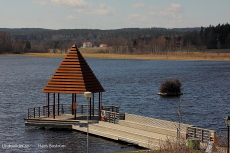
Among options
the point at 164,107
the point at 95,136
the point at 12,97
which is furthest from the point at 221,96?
the point at 95,136

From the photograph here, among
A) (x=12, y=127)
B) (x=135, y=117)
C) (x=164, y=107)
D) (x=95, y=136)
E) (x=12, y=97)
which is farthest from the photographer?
(x=12, y=97)

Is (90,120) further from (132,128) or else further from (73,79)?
(132,128)

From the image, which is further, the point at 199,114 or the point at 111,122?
the point at 199,114

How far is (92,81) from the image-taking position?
3753 cm

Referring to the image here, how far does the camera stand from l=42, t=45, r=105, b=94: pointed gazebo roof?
3672 cm

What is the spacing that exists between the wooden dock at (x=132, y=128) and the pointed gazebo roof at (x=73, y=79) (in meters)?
2.53

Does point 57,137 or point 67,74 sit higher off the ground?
point 67,74

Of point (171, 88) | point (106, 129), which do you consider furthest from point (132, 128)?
point (171, 88)

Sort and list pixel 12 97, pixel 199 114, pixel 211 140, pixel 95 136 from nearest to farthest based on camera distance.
→ pixel 211 140
pixel 95 136
pixel 199 114
pixel 12 97

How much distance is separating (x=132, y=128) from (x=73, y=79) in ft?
22.7

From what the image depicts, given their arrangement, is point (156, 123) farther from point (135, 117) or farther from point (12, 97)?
point (12, 97)

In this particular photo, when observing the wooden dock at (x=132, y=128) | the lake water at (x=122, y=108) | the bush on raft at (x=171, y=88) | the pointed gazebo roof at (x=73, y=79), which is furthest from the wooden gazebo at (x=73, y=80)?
the bush on raft at (x=171, y=88)

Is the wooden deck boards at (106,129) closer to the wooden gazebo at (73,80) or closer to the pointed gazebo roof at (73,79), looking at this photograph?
the wooden gazebo at (73,80)

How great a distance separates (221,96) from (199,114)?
16.8m
